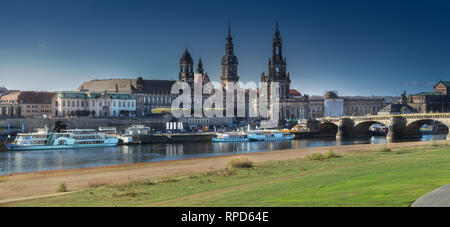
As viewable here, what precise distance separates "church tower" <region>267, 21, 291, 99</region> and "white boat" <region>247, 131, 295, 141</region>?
4605cm

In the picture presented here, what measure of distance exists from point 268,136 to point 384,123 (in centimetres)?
1921

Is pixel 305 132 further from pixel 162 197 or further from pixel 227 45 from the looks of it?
pixel 162 197

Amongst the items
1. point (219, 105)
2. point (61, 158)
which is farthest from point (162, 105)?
point (61, 158)

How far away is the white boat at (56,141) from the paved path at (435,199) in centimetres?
5182

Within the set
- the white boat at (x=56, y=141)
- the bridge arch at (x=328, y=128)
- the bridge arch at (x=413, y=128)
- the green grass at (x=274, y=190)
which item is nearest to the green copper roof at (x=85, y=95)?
the white boat at (x=56, y=141)

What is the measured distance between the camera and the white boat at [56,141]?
192 ft

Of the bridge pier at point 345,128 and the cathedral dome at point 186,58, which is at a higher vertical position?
the cathedral dome at point 186,58

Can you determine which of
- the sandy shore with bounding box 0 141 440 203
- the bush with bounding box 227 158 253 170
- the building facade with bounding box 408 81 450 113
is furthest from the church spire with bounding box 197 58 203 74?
the bush with bounding box 227 158 253 170

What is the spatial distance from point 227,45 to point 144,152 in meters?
75.9

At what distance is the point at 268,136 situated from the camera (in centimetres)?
8231

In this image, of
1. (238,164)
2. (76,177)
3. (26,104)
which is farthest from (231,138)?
(76,177)

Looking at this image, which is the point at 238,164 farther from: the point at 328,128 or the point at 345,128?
the point at 328,128

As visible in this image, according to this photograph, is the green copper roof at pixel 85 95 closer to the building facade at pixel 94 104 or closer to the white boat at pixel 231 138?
the building facade at pixel 94 104

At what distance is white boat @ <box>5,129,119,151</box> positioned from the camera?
58.7 metres
